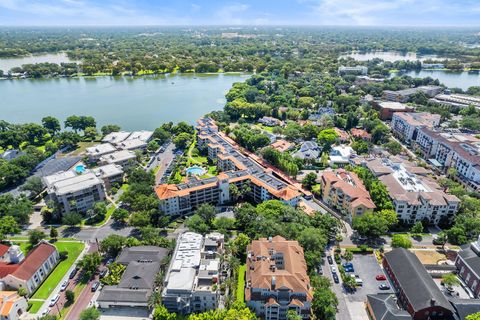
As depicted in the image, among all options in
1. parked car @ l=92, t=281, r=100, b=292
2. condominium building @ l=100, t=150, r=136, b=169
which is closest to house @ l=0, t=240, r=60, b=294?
parked car @ l=92, t=281, r=100, b=292

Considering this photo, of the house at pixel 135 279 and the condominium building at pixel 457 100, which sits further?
the condominium building at pixel 457 100

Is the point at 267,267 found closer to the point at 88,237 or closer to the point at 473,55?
the point at 88,237

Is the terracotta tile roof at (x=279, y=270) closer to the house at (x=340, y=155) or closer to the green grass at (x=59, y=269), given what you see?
the green grass at (x=59, y=269)

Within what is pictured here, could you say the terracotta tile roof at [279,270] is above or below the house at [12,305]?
above

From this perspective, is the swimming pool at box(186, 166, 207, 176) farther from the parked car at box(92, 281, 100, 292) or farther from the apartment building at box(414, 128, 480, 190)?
the apartment building at box(414, 128, 480, 190)

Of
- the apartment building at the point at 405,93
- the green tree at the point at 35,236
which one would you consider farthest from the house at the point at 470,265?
the apartment building at the point at 405,93

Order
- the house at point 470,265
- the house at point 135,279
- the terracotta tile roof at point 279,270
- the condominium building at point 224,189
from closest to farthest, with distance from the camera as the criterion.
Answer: the terracotta tile roof at point 279,270
the house at point 135,279
the house at point 470,265
the condominium building at point 224,189
